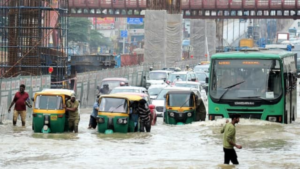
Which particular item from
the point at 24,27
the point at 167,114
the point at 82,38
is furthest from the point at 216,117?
the point at 82,38

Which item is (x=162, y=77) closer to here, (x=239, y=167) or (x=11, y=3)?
(x=11, y=3)

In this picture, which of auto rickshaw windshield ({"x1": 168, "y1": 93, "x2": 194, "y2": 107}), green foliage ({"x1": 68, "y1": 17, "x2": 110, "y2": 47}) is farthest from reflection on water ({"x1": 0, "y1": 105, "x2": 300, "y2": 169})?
green foliage ({"x1": 68, "y1": 17, "x2": 110, "y2": 47})

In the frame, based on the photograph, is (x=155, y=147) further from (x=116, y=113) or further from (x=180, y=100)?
(x=180, y=100)

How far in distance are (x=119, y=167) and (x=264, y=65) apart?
10.8 m

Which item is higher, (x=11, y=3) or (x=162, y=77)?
(x=11, y=3)

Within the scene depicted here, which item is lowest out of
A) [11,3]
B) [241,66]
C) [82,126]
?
[82,126]

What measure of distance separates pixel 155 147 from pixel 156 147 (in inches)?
1.3

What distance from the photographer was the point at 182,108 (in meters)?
31.6

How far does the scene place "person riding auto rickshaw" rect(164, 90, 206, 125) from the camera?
1243 inches

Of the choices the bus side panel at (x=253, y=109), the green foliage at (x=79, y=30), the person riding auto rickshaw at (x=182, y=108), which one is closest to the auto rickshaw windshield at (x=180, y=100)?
the person riding auto rickshaw at (x=182, y=108)

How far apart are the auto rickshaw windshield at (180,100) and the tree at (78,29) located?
125629 mm

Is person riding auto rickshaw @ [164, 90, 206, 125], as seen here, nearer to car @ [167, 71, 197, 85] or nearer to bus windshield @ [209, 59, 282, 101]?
bus windshield @ [209, 59, 282, 101]

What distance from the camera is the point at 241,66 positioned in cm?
2888

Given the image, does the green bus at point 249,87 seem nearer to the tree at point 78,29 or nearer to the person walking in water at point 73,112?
the person walking in water at point 73,112
